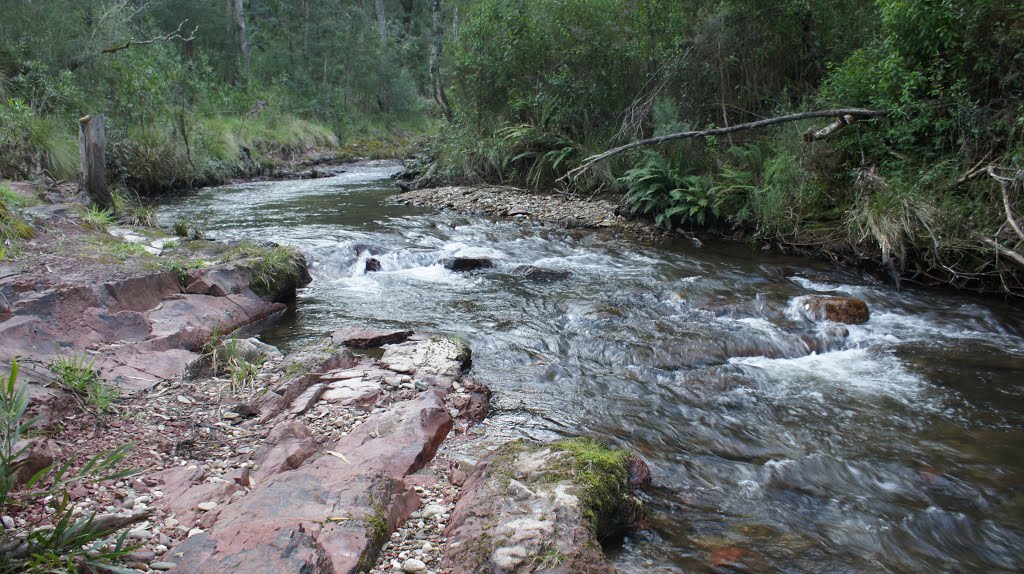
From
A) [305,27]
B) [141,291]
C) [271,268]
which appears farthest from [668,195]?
[305,27]

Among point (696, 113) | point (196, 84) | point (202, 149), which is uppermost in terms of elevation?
point (196, 84)

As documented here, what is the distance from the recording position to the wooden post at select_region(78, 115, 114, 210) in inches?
366

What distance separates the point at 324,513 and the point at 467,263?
714cm

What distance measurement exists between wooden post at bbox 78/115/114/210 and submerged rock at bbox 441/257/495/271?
544cm

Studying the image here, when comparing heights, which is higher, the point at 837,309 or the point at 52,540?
the point at 52,540

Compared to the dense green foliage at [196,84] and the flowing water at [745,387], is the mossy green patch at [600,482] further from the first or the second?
the dense green foliage at [196,84]

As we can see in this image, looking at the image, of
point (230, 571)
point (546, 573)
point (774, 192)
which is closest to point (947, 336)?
point (774, 192)

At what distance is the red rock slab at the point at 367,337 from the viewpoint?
5.77 meters

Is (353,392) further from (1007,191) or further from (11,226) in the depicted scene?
(1007,191)

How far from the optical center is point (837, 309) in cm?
727

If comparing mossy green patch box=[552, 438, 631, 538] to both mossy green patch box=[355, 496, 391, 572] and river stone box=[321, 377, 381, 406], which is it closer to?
mossy green patch box=[355, 496, 391, 572]

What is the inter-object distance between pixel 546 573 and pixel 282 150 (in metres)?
24.4

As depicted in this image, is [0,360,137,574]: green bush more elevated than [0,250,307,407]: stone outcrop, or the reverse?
[0,360,137,574]: green bush

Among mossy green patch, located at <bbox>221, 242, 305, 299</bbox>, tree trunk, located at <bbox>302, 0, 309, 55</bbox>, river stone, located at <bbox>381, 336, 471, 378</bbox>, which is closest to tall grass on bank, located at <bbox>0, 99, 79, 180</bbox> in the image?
mossy green patch, located at <bbox>221, 242, 305, 299</bbox>
